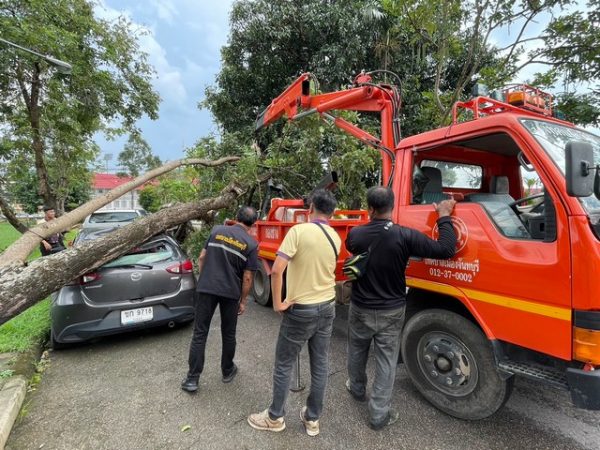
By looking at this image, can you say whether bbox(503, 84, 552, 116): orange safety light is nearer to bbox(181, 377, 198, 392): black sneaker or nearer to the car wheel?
bbox(181, 377, 198, 392): black sneaker

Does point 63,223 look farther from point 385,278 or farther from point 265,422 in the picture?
point 385,278

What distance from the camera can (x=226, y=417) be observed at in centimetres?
265

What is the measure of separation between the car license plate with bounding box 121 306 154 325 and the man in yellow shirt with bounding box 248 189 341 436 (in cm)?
196

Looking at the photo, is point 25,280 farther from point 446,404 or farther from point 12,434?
point 446,404

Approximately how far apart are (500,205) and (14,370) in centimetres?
457

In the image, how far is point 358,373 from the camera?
277 cm

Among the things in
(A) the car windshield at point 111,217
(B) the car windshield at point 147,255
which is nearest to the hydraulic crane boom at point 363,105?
(B) the car windshield at point 147,255

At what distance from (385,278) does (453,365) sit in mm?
904

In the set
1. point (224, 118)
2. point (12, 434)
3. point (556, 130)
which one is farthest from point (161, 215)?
point (224, 118)

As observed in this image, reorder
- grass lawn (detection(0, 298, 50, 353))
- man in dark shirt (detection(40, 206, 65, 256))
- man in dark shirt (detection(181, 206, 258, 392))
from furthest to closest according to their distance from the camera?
man in dark shirt (detection(40, 206, 65, 256)), grass lawn (detection(0, 298, 50, 353)), man in dark shirt (detection(181, 206, 258, 392))

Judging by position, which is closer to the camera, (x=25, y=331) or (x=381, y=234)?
(x=381, y=234)

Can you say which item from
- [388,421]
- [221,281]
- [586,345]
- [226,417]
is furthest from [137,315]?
[586,345]

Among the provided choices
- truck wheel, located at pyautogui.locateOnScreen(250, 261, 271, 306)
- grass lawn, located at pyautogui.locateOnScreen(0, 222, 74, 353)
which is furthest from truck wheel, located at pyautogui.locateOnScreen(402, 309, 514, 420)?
grass lawn, located at pyautogui.locateOnScreen(0, 222, 74, 353)

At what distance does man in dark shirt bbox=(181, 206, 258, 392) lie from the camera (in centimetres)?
292
